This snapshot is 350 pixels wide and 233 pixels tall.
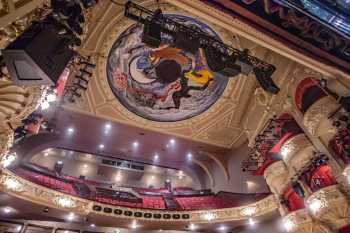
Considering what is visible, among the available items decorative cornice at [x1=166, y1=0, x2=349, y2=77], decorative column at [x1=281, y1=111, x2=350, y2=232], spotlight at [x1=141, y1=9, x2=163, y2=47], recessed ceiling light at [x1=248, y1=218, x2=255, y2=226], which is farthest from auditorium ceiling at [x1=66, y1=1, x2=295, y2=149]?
decorative cornice at [x1=166, y1=0, x2=349, y2=77]

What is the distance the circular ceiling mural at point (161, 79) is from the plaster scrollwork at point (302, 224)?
6.74 m

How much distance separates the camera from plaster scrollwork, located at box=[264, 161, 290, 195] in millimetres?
7398

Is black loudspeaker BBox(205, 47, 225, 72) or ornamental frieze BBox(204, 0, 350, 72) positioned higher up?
black loudspeaker BBox(205, 47, 225, 72)

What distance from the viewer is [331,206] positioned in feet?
17.8

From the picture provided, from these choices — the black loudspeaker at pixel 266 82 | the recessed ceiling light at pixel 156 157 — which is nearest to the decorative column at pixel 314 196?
the black loudspeaker at pixel 266 82

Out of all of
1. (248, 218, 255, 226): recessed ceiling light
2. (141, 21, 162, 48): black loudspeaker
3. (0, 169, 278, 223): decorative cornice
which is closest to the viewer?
(141, 21, 162, 48): black loudspeaker

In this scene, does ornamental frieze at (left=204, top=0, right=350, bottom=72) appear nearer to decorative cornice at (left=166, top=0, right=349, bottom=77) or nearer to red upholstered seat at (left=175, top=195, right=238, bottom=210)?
decorative cornice at (left=166, top=0, right=349, bottom=77)

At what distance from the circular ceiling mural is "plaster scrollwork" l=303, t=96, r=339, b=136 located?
16.8 feet

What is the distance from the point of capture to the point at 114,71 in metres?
11.3

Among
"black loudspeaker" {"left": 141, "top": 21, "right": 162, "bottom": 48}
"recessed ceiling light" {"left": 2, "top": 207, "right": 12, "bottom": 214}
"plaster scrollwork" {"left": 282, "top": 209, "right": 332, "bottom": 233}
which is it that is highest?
"black loudspeaker" {"left": 141, "top": 21, "right": 162, "bottom": 48}

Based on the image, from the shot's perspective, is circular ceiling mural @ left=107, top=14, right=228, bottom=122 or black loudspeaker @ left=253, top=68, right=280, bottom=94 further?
circular ceiling mural @ left=107, top=14, right=228, bottom=122

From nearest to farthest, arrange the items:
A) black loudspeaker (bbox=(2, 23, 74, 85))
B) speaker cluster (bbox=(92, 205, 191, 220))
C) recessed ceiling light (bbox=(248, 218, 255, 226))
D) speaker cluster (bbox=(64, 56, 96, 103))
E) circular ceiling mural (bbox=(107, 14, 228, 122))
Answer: black loudspeaker (bbox=(2, 23, 74, 85)), speaker cluster (bbox=(64, 56, 96, 103)), speaker cluster (bbox=(92, 205, 191, 220)), recessed ceiling light (bbox=(248, 218, 255, 226)), circular ceiling mural (bbox=(107, 14, 228, 122))

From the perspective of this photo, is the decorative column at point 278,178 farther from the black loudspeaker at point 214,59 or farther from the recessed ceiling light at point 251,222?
the black loudspeaker at point 214,59

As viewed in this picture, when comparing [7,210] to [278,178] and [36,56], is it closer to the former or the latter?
[36,56]
